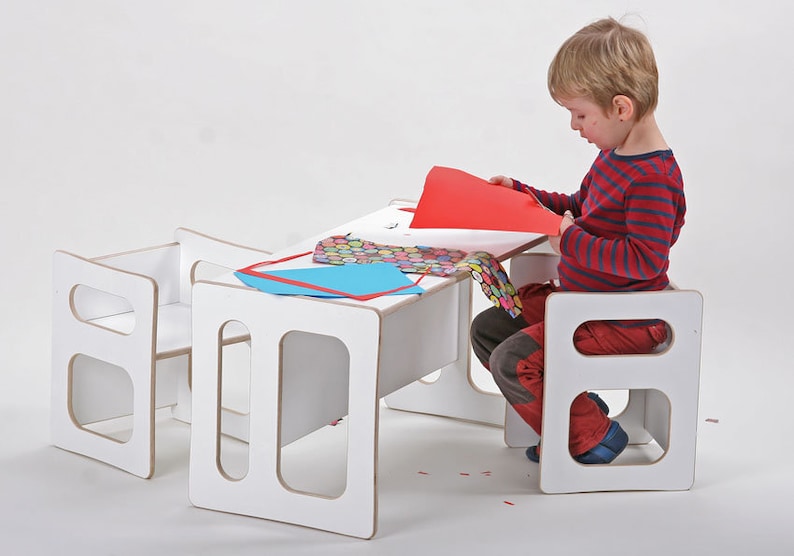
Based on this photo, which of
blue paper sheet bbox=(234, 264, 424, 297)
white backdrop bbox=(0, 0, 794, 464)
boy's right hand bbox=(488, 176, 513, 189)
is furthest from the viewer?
white backdrop bbox=(0, 0, 794, 464)

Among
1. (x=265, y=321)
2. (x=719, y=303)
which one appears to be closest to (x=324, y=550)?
(x=265, y=321)

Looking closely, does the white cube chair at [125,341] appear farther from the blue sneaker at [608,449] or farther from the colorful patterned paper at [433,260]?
the blue sneaker at [608,449]

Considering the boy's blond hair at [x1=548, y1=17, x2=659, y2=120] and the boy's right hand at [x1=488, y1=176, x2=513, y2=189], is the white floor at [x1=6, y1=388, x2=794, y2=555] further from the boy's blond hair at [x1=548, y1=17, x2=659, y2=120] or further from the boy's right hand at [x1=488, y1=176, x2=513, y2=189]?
the boy's blond hair at [x1=548, y1=17, x2=659, y2=120]

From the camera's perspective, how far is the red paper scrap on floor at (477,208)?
2.70 metres

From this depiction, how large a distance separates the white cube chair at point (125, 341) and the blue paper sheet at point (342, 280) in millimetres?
277

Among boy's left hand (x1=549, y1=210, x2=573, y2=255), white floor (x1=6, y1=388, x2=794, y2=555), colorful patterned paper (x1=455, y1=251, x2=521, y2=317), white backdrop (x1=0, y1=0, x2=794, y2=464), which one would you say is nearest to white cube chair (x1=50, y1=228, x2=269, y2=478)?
white floor (x1=6, y1=388, x2=794, y2=555)

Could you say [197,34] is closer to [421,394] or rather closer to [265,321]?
[421,394]

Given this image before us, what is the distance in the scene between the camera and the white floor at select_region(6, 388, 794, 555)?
249 cm

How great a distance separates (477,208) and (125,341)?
0.76 meters

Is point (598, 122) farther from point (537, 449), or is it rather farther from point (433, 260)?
point (537, 449)

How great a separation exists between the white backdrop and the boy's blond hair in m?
1.35

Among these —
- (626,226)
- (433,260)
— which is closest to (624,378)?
(626,226)

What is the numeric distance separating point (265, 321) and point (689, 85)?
212 centimetres

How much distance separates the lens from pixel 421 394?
3238 millimetres
